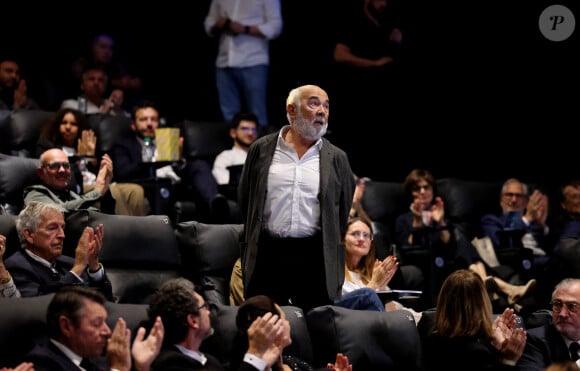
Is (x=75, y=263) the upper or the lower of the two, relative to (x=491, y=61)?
lower

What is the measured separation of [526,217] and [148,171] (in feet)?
8.71

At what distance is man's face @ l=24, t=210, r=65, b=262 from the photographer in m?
4.74

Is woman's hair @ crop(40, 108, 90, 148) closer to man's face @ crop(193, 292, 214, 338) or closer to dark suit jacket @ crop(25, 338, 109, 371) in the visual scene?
man's face @ crop(193, 292, 214, 338)

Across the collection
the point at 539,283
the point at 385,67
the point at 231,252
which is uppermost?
the point at 385,67

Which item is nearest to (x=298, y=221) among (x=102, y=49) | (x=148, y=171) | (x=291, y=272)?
(x=291, y=272)

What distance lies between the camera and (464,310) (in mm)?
4684

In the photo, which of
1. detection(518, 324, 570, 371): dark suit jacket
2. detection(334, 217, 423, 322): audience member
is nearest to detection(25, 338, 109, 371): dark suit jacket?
detection(334, 217, 423, 322): audience member

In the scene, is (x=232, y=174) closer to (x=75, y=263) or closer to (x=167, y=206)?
(x=167, y=206)

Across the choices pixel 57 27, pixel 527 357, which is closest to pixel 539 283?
pixel 527 357

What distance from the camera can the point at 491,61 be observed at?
8.39 m

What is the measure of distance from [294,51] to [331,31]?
51 cm

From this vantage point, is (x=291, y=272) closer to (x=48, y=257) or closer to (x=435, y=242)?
(x=48, y=257)

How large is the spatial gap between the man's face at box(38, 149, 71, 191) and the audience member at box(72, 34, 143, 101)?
2510mm

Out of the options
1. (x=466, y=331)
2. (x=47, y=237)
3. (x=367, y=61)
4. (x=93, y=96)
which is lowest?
(x=466, y=331)
